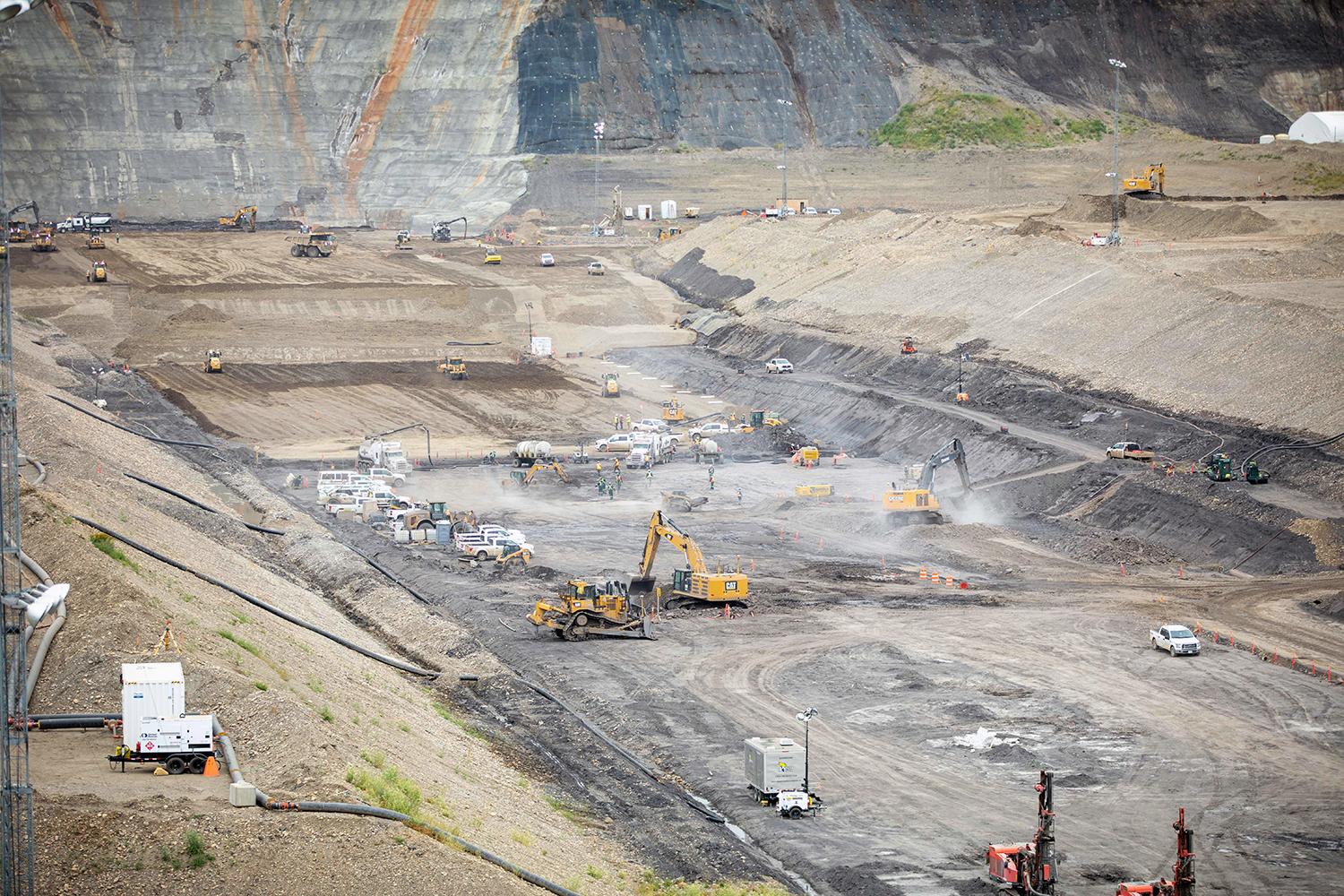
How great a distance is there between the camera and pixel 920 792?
32719 mm

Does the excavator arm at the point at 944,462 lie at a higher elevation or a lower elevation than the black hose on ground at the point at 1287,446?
lower

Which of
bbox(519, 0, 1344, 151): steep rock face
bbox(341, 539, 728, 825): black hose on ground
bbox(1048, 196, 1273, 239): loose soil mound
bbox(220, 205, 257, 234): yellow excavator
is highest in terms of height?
bbox(519, 0, 1344, 151): steep rock face

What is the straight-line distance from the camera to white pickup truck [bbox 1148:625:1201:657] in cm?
4191

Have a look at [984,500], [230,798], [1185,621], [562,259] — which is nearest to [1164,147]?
[562,259]

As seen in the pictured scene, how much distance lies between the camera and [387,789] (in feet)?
86.2

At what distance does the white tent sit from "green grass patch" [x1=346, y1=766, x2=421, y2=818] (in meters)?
127

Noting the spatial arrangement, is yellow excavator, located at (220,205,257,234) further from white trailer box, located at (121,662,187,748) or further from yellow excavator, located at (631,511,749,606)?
white trailer box, located at (121,662,187,748)

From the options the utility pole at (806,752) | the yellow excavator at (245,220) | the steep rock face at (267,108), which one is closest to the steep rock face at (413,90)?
the steep rock face at (267,108)

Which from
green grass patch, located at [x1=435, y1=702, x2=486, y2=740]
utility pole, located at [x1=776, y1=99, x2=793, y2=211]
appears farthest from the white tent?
green grass patch, located at [x1=435, y1=702, x2=486, y2=740]

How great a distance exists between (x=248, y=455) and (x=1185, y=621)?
130ft

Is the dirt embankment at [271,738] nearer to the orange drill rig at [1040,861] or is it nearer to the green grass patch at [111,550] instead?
the green grass patch at [111,550]

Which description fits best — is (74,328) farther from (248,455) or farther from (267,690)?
(267,690)

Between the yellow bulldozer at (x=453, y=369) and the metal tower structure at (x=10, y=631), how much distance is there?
206 ft

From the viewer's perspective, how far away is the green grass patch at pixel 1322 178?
10975 cm
